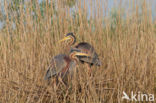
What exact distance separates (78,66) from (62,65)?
26 centimetres

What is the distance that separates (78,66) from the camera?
8.13 feet

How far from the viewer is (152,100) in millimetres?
2637

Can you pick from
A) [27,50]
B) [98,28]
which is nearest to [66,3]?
[98,28]

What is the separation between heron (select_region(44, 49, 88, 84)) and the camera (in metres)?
2.61

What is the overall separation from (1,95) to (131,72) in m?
1.46

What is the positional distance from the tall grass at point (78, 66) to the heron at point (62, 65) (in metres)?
0.09

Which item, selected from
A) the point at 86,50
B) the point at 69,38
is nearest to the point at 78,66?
the point at 86,50

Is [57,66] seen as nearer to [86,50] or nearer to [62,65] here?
[62,65]

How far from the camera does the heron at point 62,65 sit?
2.61 m

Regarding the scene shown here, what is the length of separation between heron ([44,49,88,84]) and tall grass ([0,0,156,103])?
9 centimetres

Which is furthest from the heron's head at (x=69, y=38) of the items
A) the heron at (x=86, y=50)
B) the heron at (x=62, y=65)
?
the heron at (x=62, y=65)
